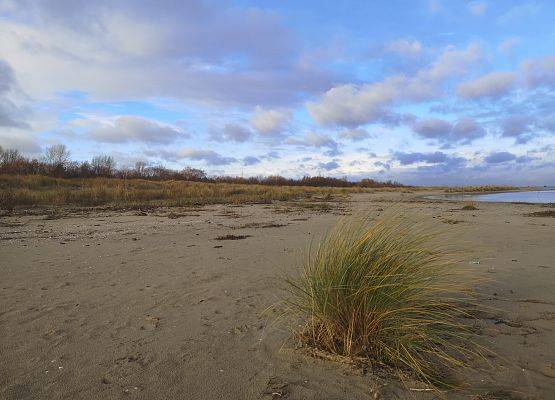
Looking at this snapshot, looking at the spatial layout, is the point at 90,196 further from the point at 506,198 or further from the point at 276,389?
the point at 506,198

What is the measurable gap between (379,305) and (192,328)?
6.59 ft

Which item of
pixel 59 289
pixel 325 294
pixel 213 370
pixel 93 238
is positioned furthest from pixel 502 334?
pixel 93 238

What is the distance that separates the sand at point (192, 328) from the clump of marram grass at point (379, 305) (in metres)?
0.22

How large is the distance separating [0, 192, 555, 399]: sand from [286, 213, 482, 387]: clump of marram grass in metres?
0.22

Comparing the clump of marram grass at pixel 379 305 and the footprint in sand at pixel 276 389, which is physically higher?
the clump of marram grass at pixel 379 305

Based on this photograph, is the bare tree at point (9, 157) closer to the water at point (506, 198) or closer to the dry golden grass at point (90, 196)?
the dry golden grass at point (90, 196)

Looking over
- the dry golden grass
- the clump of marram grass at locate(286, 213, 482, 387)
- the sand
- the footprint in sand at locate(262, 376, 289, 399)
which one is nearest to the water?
the dry golden grass

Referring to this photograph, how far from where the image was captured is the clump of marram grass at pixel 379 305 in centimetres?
345

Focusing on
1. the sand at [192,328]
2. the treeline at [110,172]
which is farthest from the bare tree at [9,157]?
the sand at [192,328]

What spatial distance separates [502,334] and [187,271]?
4.62 m

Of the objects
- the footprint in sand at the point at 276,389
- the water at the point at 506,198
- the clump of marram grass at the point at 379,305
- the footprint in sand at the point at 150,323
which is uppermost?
the water at the point at 506,198

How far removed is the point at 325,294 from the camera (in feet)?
11.8

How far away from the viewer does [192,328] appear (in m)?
4.34

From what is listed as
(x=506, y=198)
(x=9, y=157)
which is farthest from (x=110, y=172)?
(x=506, y=198)
